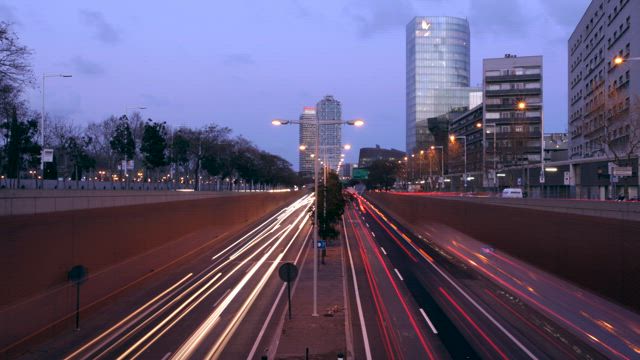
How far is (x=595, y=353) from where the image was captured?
17.3m

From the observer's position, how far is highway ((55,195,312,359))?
17.5 metres

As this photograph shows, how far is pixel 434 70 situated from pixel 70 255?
175 meters

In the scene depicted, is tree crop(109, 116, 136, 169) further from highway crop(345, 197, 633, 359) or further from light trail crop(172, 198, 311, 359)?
light trail crop(172, 198, 311, 359)

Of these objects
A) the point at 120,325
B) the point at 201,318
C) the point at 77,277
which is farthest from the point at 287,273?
the point at 77,277

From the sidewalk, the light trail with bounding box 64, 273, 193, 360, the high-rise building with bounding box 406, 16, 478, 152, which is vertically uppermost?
the high-rise building with bounding box 406, 16, 478, 152

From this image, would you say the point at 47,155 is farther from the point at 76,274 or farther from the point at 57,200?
the point at 76,274

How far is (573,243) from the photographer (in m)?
25.9

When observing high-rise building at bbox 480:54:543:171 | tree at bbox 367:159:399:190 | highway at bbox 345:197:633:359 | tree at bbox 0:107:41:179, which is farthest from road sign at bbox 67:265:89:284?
tree at bbox 367:159:399:190

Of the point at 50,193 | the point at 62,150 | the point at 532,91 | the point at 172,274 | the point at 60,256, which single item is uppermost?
the point at 532,91

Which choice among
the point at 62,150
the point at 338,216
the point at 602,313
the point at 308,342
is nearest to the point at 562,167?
the point at 338,216

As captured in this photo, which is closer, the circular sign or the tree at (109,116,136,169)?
the circular sign

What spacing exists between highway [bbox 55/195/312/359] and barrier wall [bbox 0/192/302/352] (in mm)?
1893

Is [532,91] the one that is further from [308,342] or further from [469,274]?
[308,342]

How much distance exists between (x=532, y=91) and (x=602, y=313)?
8308 cm
